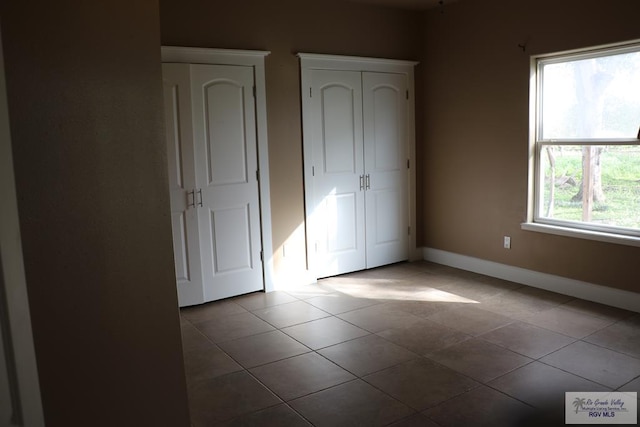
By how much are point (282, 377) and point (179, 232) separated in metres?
1.86

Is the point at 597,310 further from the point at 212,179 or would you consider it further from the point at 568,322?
the point at 212,179

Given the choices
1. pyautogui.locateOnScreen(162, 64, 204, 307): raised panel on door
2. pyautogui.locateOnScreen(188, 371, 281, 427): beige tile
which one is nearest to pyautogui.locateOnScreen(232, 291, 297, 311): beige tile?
pyautogui.locateOnScreen(162, 64, 204, 307): raised panel on door

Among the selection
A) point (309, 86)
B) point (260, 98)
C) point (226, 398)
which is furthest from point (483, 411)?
point (309, 86)

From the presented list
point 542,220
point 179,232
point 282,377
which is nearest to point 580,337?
point 542,220

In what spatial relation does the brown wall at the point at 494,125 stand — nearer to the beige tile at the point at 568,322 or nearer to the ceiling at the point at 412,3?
the ceiling at the point at 412,3

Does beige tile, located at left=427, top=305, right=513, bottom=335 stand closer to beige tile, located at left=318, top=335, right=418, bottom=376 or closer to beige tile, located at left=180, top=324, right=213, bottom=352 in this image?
beige tile, located at left=318, top=335, right=418, bottom=376

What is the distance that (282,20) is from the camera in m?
4.95

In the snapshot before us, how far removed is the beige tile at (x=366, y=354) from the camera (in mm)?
3393

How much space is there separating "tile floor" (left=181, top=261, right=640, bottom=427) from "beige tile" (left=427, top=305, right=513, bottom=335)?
0.04 ft

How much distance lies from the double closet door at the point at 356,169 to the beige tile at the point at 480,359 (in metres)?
2.07

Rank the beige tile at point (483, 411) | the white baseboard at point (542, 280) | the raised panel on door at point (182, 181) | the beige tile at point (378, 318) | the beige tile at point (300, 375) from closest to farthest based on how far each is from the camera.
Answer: the beige tile at point (483, 411), the beige tile at point (300, 375), the beige tile at point (378, 318), the white baseboard at point (542, 280), the raised panel on door at point (182, 181)

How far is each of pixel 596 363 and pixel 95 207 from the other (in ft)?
10.1

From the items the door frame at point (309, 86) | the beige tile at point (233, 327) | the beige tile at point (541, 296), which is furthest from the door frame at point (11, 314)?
the beige tile at point (541, 296)

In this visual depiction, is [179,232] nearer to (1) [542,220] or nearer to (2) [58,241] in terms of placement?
(2) [58,241]
